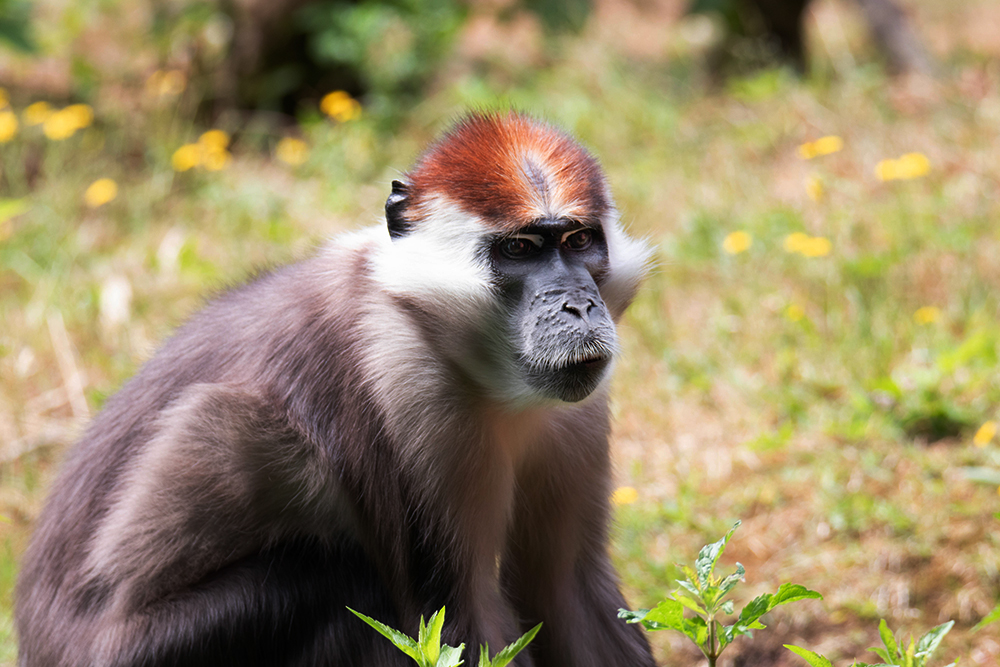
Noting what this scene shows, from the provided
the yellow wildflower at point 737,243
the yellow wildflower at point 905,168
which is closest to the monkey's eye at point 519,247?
the yellow wildflower at point 737,243

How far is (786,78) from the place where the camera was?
7.81 metres

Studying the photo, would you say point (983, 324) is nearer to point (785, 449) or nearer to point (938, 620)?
point (785, 449)

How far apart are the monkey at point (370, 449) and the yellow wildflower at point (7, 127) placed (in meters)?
4.90

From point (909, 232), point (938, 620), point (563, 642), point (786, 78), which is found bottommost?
point (938, 620)

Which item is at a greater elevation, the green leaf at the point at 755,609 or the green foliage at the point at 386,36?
the green foliage at the point at 386,36

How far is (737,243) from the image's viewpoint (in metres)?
5.56

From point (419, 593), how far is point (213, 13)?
6.76 meters

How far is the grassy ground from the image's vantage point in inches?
150

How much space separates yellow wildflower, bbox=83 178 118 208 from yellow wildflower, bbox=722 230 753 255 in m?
3.92

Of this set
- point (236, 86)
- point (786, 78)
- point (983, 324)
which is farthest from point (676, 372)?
point (236, 86)

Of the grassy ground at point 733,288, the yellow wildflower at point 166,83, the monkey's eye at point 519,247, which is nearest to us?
the monkey's eye at point 519,247

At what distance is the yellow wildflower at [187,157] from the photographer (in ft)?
23.1

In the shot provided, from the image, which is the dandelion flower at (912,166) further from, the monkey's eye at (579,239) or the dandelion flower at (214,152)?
the dandelion flower at (214,152)

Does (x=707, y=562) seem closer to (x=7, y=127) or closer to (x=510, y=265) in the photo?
(x=510, y=265)
